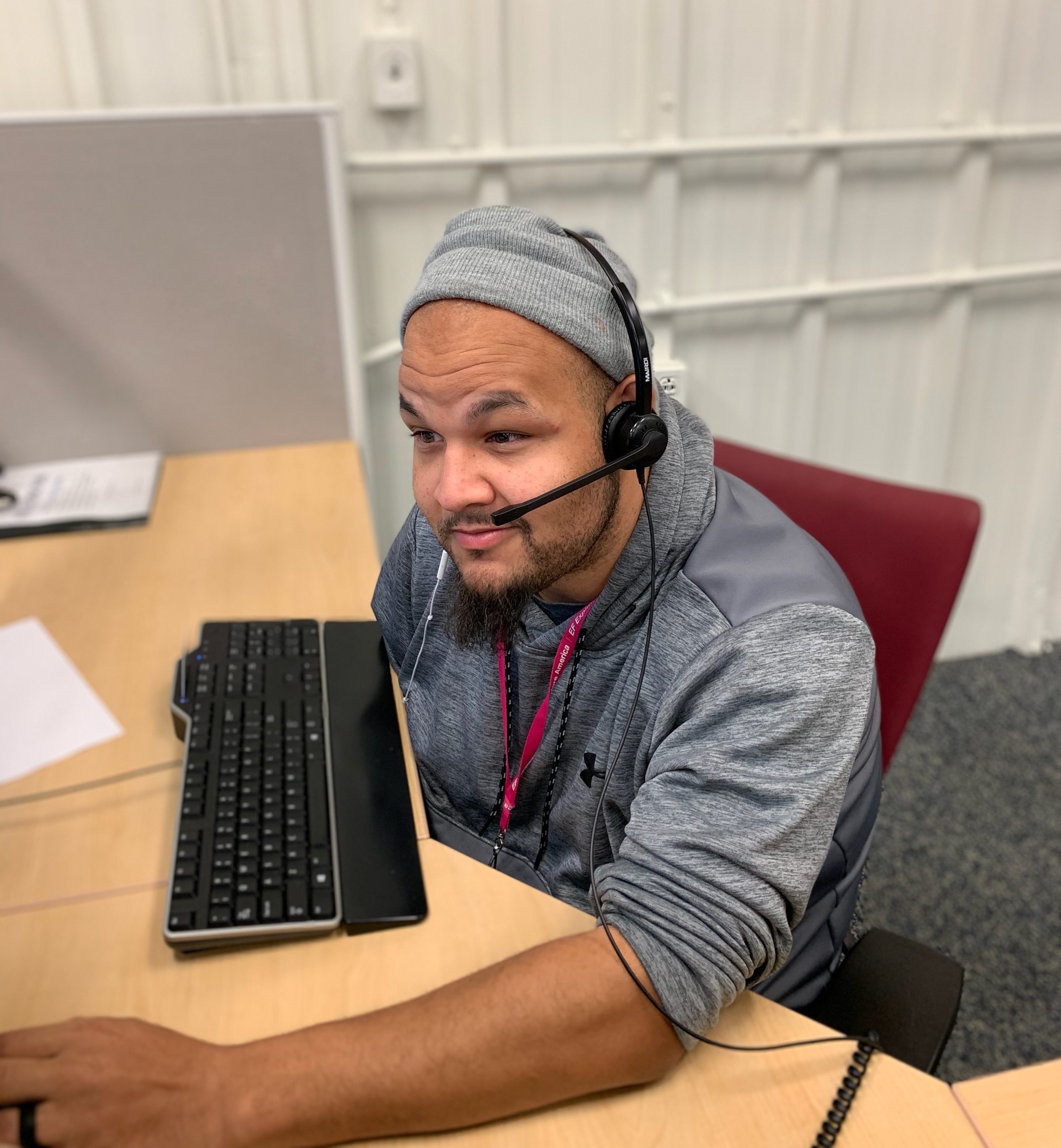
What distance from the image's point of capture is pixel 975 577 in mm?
2346

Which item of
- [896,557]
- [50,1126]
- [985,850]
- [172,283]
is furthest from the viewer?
[985,850]

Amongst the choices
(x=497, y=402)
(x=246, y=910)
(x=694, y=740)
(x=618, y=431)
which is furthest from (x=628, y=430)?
(x=246, y=910)

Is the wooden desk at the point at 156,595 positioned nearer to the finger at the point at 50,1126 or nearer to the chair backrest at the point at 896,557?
the finger at the point at 50,1126

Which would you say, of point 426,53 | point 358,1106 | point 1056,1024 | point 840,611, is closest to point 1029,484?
point 1056,1024

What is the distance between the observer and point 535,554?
0.80m

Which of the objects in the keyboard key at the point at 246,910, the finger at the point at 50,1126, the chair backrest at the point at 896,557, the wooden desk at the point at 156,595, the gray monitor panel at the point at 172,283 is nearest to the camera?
the finger at the point at 50,1126

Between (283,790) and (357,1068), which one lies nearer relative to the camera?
(357,1068)

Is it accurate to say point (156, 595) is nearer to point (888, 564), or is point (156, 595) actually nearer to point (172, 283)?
point (172, 283)

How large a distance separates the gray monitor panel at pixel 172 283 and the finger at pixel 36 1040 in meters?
1.17

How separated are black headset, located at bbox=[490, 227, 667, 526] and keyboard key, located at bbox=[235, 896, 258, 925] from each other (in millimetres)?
354

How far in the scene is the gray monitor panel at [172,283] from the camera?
144cm

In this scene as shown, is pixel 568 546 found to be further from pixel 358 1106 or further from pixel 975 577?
pixel 975 577

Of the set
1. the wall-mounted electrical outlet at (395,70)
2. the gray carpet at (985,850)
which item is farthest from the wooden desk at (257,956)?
the wall-mounted electrical outlet at (395,70)

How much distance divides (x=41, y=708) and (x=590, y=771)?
2.01 feet
